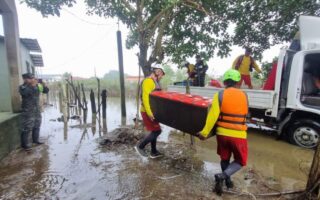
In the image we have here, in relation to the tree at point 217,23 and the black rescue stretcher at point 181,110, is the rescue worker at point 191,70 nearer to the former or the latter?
the tree at point 217,23

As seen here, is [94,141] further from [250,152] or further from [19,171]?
[250,152]

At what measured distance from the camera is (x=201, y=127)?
12.6ft

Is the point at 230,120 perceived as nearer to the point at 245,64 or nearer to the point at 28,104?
the point at 28,104

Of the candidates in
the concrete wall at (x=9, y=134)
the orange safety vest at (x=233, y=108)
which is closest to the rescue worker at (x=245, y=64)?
the orange safety vest at (x=233, y=108)

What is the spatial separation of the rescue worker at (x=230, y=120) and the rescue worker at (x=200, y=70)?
589 centimetres

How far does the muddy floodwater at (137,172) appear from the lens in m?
3.62

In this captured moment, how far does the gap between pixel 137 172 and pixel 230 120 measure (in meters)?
1.83

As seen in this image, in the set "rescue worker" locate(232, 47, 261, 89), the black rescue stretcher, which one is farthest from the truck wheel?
the black rescue stretcher

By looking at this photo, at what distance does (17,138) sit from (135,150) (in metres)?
2.71

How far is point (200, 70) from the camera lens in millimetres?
9328

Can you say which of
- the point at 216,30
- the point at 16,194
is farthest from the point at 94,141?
the point at 216,30

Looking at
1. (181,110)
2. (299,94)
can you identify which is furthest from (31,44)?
(299,94)

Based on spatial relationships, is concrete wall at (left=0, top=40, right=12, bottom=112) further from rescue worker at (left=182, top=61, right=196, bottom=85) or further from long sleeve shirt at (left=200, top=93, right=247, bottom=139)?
long sleeve shirt at (left=200, top=93, right=247, bottom=139)

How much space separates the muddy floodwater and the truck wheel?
0.22 metres
